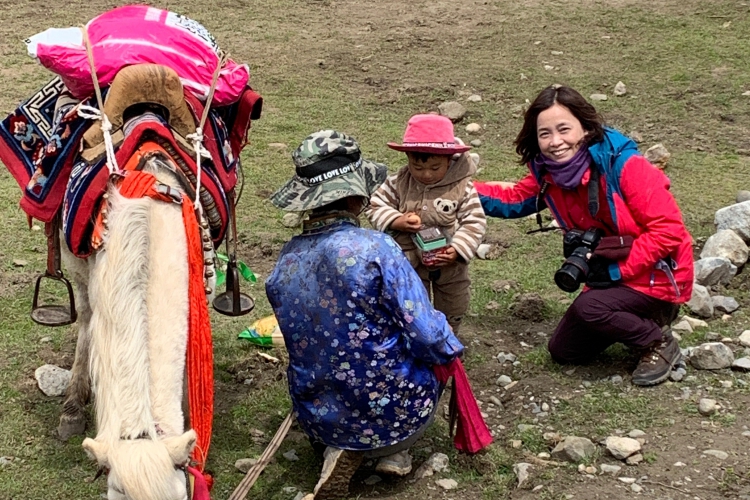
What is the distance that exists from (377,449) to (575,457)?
71cm

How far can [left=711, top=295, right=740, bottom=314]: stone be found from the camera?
4.30m

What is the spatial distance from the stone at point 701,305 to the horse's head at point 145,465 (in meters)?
2.79

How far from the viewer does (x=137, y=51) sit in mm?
3641

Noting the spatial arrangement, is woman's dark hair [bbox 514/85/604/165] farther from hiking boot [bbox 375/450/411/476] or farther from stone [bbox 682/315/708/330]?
hiking boot [bbox 375/450/411/476]

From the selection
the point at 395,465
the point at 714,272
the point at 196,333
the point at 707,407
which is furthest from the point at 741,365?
the point at 196,333

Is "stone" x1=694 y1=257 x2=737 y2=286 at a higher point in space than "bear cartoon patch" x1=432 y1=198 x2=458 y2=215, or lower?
lower

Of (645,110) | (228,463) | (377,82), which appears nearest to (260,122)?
(377,82)

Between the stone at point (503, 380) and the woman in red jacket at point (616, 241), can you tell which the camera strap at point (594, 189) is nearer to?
the woman in red jacket at point (616, 241)

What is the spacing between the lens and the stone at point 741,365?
3.71m

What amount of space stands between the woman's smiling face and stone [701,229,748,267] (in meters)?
1.40

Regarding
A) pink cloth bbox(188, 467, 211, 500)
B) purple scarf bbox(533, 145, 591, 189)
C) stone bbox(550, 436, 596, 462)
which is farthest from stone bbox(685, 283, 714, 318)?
pink cloth bbox(188, 467, 211, 500)

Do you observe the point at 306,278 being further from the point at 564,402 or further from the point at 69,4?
the point at 69,4

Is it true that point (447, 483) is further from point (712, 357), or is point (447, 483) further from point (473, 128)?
point (473, 128)

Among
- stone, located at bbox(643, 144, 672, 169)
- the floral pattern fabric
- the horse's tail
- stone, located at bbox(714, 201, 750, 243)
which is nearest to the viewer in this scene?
the horse's tail
